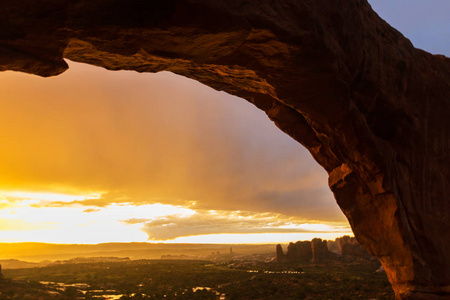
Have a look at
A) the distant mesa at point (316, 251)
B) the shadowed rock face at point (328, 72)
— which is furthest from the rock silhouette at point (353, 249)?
the shadowed rock face at point (328, 72)

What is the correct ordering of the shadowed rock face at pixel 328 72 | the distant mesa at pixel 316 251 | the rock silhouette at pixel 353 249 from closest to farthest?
the shadowed rock face at pixel 328 72 → the rock silhouette at pixel 353 249 → the distant mesa at pixel 316 251

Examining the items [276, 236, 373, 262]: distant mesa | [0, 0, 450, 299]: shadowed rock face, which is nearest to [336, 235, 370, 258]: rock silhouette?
[276, 236, 373, 262]: distant mesa

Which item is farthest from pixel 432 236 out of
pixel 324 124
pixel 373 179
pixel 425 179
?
pixel 324 124

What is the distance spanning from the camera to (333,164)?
12.4 metres

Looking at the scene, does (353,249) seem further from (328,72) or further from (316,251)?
(328,72)

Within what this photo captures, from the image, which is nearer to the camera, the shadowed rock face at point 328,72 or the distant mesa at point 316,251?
the shadowed rock face at point 328,72

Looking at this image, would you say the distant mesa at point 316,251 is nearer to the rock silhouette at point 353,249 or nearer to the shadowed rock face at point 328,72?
the rock silhouette at point 353,249

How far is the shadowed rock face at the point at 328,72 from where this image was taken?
5.61 meters

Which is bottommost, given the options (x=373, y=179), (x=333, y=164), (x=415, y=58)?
(x=373, y=179)

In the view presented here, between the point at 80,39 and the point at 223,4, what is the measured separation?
9.52ft

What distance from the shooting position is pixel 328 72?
8062 millimetres

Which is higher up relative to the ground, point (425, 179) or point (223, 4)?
point (223, 4)

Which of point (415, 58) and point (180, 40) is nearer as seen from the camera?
point (180, 40)

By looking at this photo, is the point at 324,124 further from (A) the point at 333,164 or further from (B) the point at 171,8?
(B) the point at 171,8
